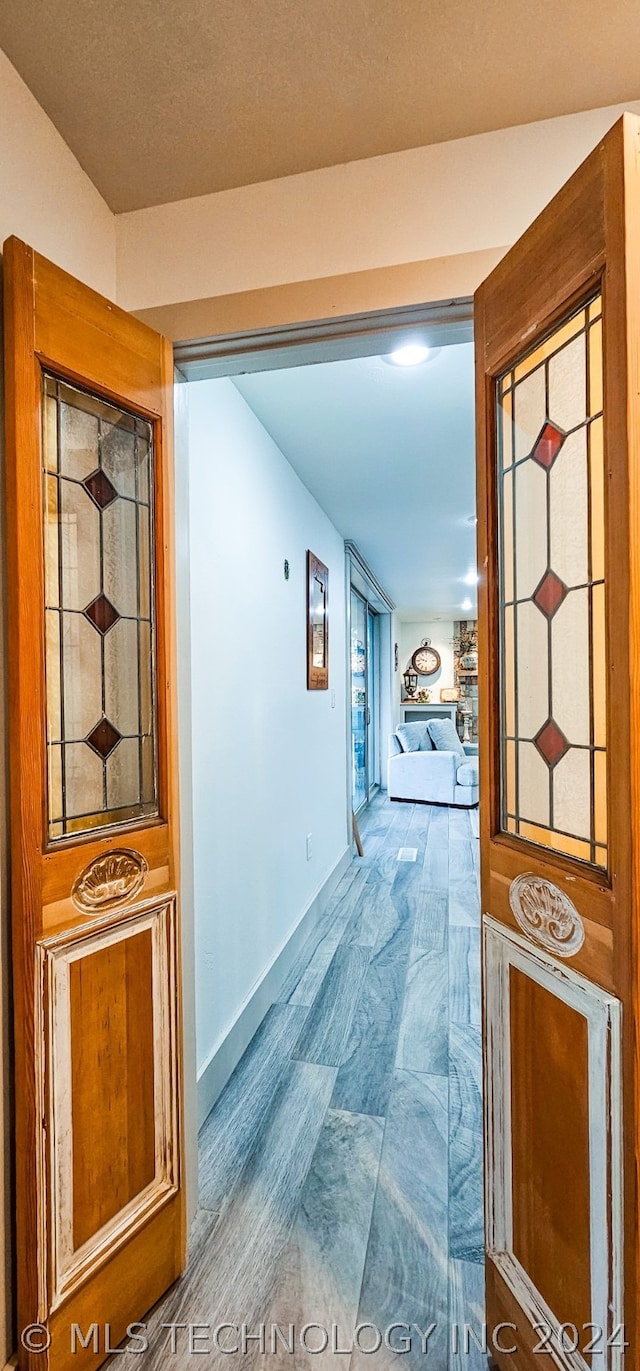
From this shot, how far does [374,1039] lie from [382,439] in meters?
2.49

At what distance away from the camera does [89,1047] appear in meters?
1.18

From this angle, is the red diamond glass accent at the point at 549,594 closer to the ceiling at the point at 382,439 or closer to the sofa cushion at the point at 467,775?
the ceiling at the point at 382,439

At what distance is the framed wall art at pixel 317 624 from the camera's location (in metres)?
3.43

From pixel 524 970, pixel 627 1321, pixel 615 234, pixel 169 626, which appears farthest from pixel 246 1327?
pixel 615 234

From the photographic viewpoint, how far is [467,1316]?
1291 mm

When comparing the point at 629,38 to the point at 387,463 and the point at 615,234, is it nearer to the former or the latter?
the point at 615,234

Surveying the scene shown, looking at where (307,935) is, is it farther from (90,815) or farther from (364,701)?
(364,701)

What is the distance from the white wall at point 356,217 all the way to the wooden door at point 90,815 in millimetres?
233

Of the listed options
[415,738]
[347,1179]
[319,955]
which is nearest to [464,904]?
[319,955]

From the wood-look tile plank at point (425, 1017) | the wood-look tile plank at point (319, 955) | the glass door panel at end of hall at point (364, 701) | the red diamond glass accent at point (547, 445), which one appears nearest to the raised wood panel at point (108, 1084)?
the wood-look tile plank at point (425, 1017)

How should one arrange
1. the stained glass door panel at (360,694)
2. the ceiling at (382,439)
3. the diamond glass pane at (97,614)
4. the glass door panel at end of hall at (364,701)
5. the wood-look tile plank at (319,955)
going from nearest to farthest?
the diamond glass pane at (97,614), the ceiling at (382,439), the wood-look tile plank at (319,955), the glass door panel at end of hall at (364,701), the stained glass door panel at (360,694)

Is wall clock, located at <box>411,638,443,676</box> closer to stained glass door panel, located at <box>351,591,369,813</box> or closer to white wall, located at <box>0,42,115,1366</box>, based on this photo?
stained glass door panel, located at <box>351,591,369,813</box>

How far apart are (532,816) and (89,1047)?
0.96 meters

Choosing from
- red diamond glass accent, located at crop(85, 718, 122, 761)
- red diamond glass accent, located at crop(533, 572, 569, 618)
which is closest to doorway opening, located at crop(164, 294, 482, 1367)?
red diamond glass accent, located at crop(85, 718, 122, 761)
